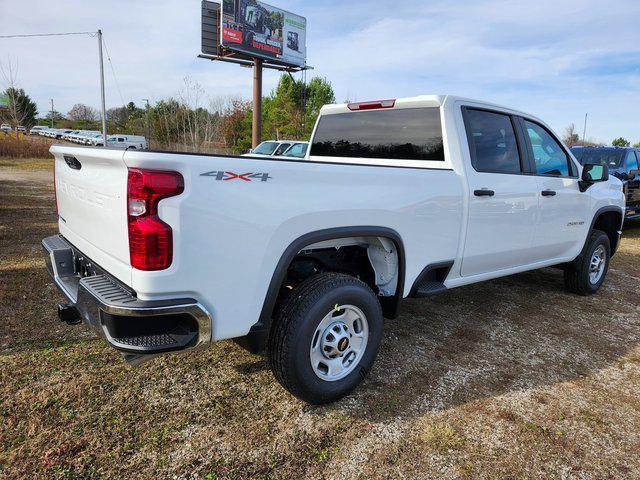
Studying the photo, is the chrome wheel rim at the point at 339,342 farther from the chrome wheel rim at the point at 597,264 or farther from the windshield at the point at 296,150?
the windshield at the point at 296,150

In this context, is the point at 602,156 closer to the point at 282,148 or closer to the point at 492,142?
the point at 492,142

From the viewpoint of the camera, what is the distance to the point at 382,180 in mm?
2820

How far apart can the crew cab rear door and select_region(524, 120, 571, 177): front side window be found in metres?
0.25

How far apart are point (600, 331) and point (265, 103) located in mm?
34781

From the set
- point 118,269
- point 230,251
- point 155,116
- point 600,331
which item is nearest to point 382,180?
point 230,251

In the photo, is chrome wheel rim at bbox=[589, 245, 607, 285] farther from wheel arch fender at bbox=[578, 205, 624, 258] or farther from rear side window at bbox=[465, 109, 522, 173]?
rear side window at bbox=[465, 109, 522, 173]

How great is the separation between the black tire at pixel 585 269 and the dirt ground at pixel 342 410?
1009 millimetres

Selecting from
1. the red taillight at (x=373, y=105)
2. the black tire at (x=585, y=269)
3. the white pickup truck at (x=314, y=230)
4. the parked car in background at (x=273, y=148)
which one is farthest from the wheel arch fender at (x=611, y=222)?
the parked car in background at (x=273, y=148)

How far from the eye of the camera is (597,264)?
213 inches

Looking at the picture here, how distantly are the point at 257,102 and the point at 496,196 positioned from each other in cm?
2496

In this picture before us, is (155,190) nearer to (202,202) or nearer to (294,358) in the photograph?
(202,202)

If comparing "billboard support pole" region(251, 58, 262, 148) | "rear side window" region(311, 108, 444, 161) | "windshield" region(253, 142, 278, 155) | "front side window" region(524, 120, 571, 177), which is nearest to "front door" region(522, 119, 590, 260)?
"front side window" region(524, 120, 571, 177)

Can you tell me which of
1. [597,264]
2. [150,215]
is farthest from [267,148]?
[150,215]

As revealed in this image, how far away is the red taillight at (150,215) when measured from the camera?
1.98 metres
